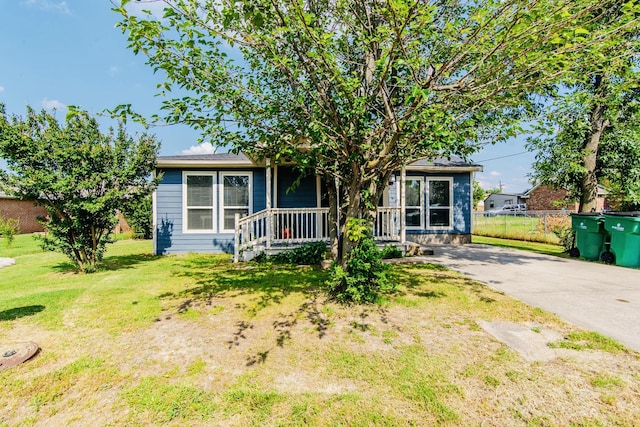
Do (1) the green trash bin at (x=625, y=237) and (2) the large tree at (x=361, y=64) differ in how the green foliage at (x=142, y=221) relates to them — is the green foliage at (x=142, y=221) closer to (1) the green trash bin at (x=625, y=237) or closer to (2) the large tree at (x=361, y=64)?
(2) the large tree at (x=361, y=64)

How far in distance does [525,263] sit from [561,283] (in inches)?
78.9

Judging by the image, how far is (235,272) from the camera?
6.57 meters

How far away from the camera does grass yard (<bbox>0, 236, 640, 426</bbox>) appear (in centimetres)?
210

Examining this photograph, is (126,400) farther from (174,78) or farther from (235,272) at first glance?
(235,272)

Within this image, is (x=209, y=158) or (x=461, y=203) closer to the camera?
(x=209, y=158)

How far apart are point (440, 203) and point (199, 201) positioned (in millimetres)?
8155

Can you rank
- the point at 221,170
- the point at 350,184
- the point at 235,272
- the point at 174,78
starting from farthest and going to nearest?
the point at 221,170
the point at 235,272
the point at 350,184
the point at 174,78

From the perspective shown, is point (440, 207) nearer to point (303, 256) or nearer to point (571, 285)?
point (303, 256)

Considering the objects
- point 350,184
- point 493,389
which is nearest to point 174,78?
point 350,184

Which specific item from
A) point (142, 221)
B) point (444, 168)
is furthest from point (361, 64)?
point (142, 221)

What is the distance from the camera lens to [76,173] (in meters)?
6.00

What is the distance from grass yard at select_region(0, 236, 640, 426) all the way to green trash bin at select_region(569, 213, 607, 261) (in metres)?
5.03

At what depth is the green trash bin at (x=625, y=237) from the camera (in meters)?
6.46

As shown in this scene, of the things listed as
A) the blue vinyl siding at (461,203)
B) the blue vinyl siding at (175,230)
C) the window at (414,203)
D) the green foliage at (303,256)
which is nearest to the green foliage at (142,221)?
the blue vinyl siding at (175,230)
